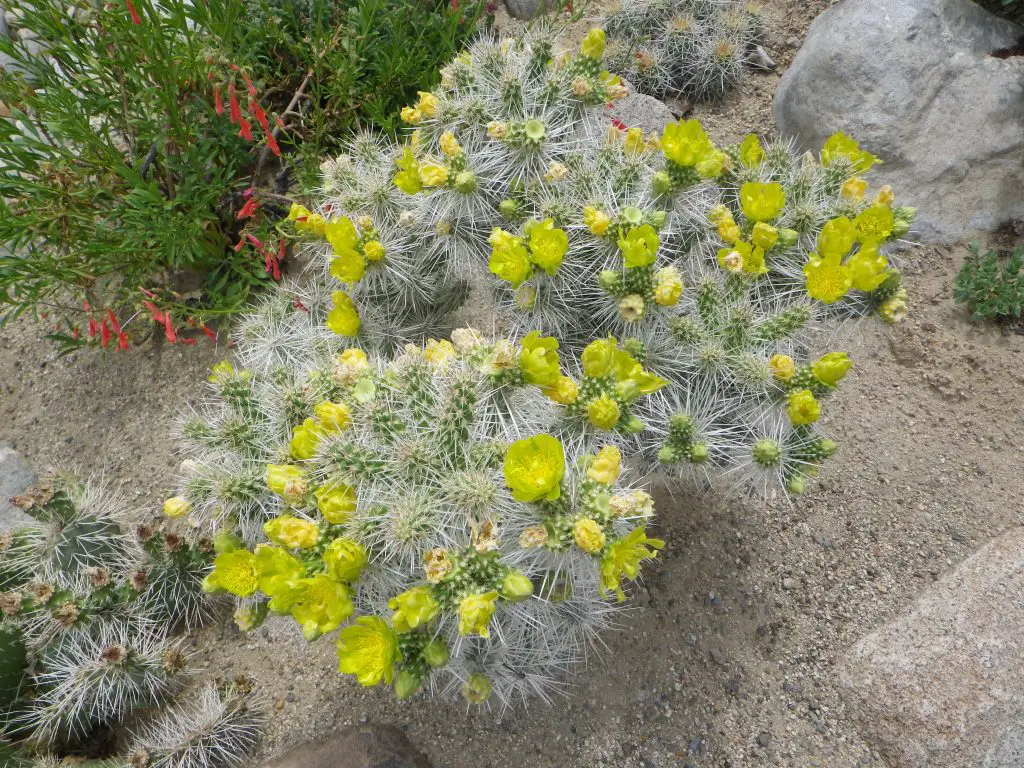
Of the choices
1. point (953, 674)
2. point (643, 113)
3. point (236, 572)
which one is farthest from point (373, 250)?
point (953, 674)

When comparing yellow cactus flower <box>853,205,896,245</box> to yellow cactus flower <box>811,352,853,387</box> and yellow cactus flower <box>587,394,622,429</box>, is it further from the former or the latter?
yellow cactus flower <box>587,394,622,429</box>

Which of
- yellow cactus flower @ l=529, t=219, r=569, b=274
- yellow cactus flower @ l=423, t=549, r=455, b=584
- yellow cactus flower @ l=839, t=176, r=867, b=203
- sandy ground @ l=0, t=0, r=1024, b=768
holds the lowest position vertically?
sandy ground @ l=0, t=0, r=1024, b=768

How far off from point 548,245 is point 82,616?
1.96 m

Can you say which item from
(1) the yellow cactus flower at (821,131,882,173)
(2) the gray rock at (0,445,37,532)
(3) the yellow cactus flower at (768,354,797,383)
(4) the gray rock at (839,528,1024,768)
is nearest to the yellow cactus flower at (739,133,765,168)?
(1) the yellow cactus flower at (821,131,882,173)

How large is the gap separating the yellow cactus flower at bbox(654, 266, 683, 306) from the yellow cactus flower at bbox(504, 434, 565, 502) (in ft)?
2.19

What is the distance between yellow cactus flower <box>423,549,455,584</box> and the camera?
140 centimetres

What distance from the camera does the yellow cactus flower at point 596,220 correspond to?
6.18 feet

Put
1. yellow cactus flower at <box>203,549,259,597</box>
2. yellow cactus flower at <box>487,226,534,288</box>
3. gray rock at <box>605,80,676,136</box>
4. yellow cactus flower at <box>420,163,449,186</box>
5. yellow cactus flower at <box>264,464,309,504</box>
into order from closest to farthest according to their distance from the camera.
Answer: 1. yellow cactus flower at <box>264,464,309,504</box>
2. yellow cactus flower at <box>203,549,259,597</box>
3. yellow cactus flower at <box>487,226,534,288</box>
4. yellow cactus flower at <box>420,163,449,186</box>
5. gray rock at <box>605,80,676,136</box>

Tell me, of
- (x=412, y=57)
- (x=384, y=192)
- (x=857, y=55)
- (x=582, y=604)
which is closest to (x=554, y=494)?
(x=582, y=604)

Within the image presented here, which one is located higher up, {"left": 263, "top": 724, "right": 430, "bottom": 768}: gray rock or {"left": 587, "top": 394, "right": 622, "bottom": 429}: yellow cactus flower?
{"left": 587, "top": 394, "right": 622, "bottom": 429}: yellow cactus flower

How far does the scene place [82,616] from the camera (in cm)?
212

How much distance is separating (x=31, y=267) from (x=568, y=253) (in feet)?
7.10

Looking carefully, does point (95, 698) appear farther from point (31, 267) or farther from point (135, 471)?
point (31, 267)

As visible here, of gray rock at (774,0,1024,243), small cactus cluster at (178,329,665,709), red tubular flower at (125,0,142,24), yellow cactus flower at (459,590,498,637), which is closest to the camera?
yellow cactus flower at (459,590,498,637)
